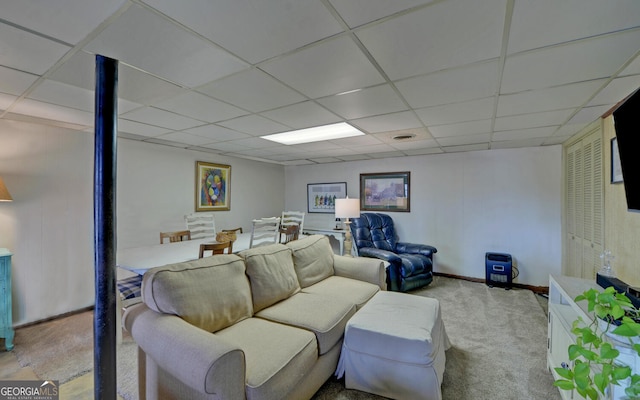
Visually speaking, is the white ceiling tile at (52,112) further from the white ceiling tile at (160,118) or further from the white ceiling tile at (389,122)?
the white ceiling tile at (389,122)

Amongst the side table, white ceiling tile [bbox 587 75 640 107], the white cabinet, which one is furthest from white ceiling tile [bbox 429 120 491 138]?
the side table

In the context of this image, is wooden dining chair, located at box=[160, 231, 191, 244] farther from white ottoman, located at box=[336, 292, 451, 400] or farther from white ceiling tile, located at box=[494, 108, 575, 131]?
white ceiling tile, located at box=[494, 108, 575, 131]

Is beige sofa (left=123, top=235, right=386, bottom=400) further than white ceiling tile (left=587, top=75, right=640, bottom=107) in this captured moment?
No

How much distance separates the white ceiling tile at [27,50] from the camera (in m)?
1.29

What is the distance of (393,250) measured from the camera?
4637 mm

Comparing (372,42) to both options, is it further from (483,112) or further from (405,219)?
(405,219)

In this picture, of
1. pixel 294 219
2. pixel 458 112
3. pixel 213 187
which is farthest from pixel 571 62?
pixel 213 187

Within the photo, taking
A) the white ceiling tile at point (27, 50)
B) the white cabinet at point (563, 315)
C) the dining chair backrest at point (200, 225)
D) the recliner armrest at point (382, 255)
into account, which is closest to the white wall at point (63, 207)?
the dining chair backrest at point (200, 225)

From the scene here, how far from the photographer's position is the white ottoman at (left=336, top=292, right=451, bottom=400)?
5.65 feet

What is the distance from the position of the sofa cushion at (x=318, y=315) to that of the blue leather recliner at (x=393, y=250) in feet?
5.52

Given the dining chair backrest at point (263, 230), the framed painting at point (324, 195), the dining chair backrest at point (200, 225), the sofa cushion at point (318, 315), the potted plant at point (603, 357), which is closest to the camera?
the potted plant at point (603, 357)

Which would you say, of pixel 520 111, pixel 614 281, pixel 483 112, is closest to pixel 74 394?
pixel 614 281

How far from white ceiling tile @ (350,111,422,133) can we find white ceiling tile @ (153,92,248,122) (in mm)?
1190

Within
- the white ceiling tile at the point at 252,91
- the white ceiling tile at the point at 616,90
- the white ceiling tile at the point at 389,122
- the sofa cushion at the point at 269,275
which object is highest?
the white ceiling tile at the point at 389,122
